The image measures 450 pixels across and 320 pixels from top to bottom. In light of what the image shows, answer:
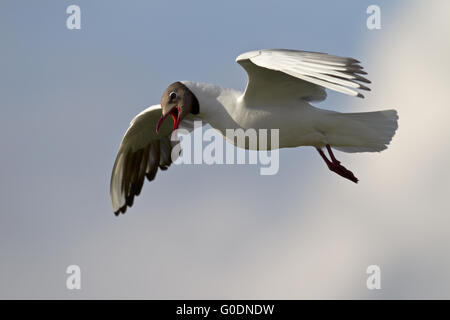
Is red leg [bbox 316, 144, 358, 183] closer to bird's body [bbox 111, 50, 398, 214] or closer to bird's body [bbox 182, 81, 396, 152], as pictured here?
bird's body [bbox 111, 50, 398, 214]

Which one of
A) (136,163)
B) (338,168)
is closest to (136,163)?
(136,163)

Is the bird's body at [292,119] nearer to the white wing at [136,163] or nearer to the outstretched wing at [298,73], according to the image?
the outstretched wing at [298,73]

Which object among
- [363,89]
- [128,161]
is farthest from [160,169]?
[363,89]

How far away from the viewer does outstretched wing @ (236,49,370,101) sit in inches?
311

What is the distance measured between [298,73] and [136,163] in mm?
4506

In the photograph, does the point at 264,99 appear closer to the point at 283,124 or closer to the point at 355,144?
the point at 283,124

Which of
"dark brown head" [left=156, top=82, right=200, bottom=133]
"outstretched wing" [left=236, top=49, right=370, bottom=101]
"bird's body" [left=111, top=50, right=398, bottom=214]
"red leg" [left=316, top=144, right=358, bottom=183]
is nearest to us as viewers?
"outstretched wing" [left=236, top=49, right=370, bottom=101]

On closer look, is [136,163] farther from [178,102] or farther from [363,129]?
[363,129]

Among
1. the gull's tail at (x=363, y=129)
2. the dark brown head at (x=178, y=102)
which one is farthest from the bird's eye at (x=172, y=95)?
the gull's tail at (x=363, y=129)

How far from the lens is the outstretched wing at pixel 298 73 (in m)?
7.90

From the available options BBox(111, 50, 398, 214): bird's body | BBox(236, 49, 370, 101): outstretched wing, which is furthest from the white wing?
BBox(236, 49, 370, 101): outstretched wing

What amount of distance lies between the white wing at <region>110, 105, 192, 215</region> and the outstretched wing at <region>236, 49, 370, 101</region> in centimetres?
258

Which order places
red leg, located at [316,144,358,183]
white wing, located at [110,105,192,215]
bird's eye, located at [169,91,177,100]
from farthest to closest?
white wing, located at [110,105,192,215] < red leg, located at [316,144,358,183] < bird's eye, located at [169,91,177,100]

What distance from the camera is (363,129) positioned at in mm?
9797
